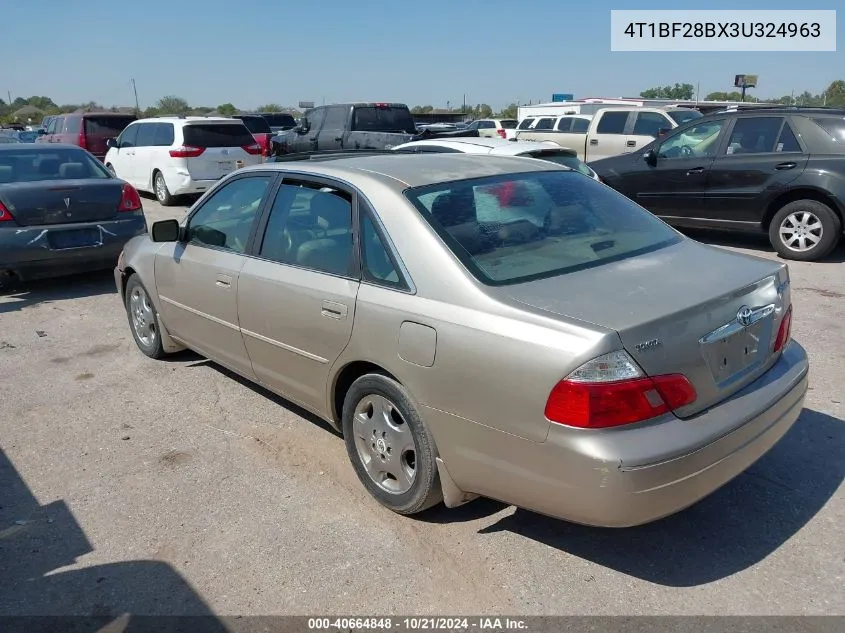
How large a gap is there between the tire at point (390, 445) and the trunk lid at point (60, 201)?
5.25 m

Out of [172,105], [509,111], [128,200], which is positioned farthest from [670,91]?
[128,200]

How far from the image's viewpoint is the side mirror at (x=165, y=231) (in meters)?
4.63

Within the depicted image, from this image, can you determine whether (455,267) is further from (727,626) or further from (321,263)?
(727,626)

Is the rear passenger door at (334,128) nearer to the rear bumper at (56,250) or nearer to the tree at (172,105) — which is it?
the rear bumper at (56,250)

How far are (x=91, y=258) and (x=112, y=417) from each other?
3.48m

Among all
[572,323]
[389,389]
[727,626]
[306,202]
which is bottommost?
[727,626]

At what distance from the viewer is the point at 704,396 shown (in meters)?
2.69

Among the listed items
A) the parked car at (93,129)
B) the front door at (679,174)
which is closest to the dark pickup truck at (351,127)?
the parked car at (93,129)

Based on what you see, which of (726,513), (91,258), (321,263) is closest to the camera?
Result: (726,513)

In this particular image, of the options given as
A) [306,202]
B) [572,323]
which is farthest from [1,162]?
[572,323]

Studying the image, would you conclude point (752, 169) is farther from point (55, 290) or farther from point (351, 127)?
point (351, 127)

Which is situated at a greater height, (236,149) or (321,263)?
(236,149)

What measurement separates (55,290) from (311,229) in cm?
Answer: 551

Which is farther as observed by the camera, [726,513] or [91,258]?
[91,258]
